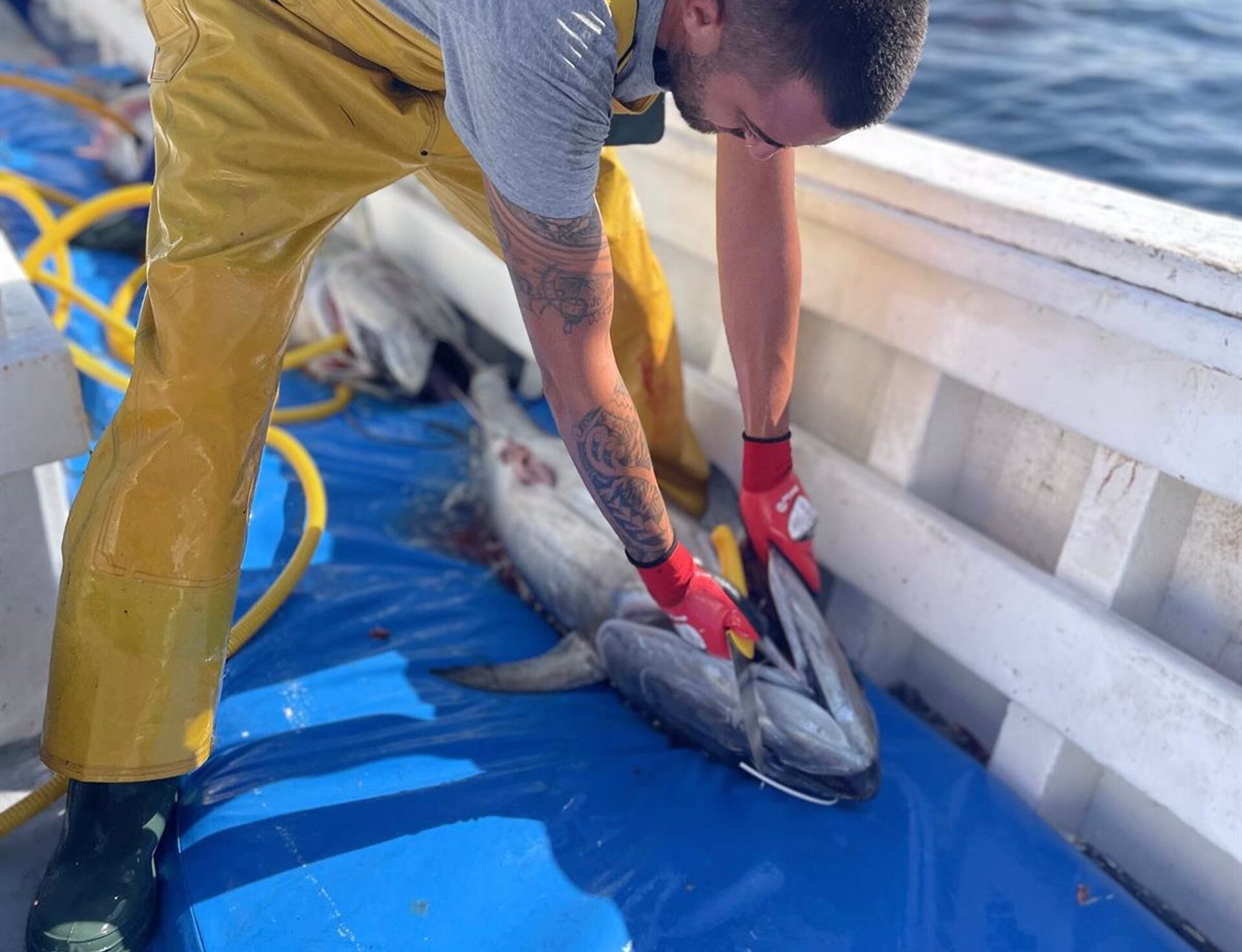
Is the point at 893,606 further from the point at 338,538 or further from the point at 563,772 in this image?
the point at 338,538

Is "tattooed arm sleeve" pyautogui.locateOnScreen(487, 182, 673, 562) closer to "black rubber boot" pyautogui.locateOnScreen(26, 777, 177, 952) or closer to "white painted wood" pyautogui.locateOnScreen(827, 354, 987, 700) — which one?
"white painted wood" pyautogui.locateOnScreen(827, 354, 987, 700)

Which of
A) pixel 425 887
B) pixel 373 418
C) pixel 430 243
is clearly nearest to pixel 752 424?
pixel 425 887

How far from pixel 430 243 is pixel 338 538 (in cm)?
162

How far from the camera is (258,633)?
253 centimetres

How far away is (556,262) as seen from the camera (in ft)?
5.52

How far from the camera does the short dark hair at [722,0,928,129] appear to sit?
4.55 feet

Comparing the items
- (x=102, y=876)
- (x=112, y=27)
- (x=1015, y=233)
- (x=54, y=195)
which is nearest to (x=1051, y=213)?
(x=1015, y=233)

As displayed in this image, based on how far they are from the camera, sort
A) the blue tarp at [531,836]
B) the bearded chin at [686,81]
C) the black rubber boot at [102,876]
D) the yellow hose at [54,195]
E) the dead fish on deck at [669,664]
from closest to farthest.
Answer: the bearded chin at [686,81], the black rubber boot at [102,876], the blue tarp at [531,836], the dead fish on deck at [669,664], the yellow hose at [54,195]

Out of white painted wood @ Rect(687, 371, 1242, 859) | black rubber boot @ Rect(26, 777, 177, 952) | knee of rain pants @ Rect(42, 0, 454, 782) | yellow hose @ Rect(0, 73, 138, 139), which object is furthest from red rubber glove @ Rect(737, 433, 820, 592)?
yellow hose @ Rect(0, 73, 138, 139)

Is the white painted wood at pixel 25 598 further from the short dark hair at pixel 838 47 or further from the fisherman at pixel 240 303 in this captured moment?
the short dark hair at pixel 838 47

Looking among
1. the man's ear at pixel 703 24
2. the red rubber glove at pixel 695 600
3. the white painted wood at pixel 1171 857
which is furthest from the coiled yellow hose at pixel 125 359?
the white painted wood at pixel 1171 857

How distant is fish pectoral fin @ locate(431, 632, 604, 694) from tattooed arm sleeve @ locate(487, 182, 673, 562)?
24.8 inches

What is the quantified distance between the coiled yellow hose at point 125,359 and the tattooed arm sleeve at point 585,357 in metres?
1.01

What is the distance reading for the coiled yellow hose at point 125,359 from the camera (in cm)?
252
